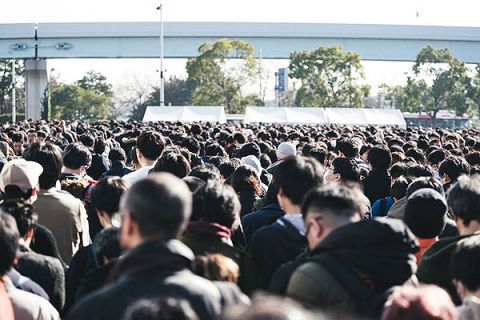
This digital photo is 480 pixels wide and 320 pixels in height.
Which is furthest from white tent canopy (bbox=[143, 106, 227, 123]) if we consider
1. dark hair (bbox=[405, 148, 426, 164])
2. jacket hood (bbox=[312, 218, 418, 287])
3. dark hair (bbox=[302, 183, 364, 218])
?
jacket hood (bbox=[312, 218, 418, 287])

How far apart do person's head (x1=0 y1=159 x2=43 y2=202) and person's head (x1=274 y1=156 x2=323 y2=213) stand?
6.12 feet

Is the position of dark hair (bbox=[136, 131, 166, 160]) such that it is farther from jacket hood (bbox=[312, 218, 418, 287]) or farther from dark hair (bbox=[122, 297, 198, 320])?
dark hair (bbox=[122, 297, 198, 320])

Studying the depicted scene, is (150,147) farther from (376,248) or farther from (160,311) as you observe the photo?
(160,311)

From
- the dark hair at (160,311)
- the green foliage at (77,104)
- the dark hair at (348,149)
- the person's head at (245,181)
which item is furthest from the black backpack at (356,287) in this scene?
the green foliage at (77,104)

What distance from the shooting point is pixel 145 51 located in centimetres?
6962

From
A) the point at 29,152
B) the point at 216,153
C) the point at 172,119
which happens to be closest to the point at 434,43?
the point at 172,119

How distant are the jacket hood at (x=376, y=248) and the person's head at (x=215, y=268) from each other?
50 cm

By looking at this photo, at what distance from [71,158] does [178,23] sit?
63307 millimetres

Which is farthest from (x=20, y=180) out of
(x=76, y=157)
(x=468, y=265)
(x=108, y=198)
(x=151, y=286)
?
(x=468, y=265)

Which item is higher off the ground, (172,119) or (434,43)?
(434,43)

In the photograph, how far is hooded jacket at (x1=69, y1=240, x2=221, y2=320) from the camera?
3125mm

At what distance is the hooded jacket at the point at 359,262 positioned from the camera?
3.63 m

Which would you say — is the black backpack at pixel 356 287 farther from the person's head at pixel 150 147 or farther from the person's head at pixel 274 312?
the person's head at pixel 150 147

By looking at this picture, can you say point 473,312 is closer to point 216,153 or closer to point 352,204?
point 352,204
